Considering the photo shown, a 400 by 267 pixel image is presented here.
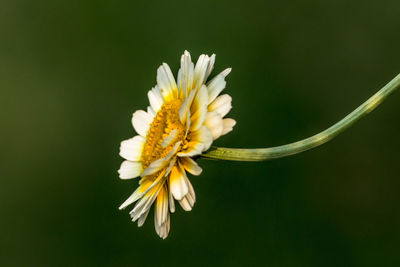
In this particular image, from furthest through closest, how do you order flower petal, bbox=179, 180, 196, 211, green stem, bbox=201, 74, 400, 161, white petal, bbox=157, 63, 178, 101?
1. white petal, bbox=157, 63, 178, 101
2. flower petal, bbox=179, 180, 196, 211
3. green stem, bbox=201, 74, 400, 161

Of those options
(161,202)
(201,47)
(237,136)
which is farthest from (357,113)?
(201,47)

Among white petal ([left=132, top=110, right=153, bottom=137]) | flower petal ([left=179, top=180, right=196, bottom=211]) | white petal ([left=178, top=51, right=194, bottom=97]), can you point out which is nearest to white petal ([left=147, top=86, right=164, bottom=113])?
white petal ([left=132, top=110, right=153, bottom=137])

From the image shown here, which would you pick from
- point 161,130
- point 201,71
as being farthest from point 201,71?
point 161,130

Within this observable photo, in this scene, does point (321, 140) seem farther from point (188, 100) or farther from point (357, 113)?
point (188, 100)

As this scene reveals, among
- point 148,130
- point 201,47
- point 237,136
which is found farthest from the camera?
point 201,47

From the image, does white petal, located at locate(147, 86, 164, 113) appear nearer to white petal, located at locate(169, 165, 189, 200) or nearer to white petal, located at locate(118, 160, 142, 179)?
white petal, located at locate(118, 160, 142, 179)

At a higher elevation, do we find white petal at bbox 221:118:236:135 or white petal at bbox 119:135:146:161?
white petal at bbox 119:135:146:161

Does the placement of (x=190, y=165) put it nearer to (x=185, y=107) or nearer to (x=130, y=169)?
(x=185, y=107)
